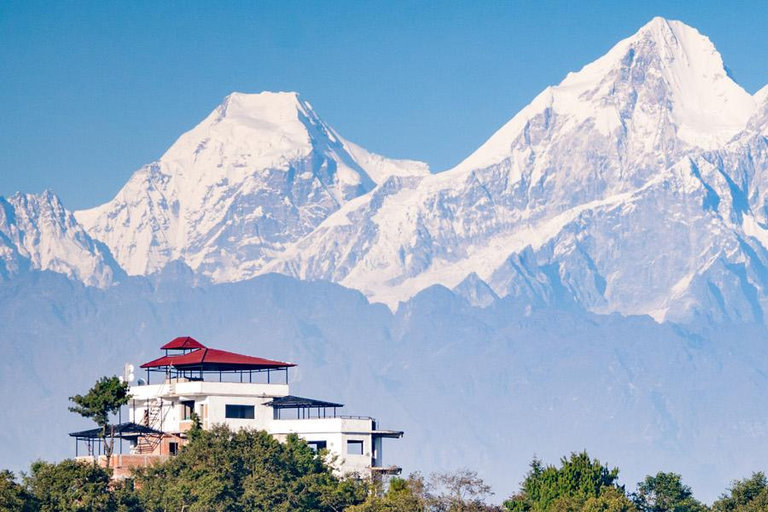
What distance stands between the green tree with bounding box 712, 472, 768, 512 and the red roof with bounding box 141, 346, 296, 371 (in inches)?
1577

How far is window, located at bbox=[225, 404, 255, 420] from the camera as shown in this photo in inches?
7136

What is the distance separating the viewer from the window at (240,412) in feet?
595

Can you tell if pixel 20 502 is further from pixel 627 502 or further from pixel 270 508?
pixel 627 502

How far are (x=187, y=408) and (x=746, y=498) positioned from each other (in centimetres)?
4771

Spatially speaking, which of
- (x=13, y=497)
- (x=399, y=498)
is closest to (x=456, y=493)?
(x=399, y=498)

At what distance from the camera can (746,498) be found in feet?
576

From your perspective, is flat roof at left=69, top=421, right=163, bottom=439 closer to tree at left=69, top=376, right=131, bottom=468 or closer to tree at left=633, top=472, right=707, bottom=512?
tree at left=69, top=376, right=131, bottom=468

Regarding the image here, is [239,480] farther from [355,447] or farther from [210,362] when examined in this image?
[355,447]

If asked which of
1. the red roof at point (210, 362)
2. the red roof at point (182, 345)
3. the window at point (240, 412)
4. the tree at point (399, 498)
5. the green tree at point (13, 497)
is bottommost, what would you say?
the green tree at point (13, 497)

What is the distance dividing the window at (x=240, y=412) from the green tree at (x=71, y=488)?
1357 inches

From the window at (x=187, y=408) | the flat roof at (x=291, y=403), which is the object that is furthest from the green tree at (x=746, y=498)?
the window at (x=187, y=408)

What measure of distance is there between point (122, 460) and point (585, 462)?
36958 mm

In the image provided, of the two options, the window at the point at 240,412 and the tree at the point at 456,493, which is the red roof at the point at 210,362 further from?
the tree at the point at 456,493

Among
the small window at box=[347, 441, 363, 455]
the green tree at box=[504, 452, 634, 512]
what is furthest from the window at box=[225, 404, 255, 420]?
the green tree at box=[504, 452, 634, 512]
